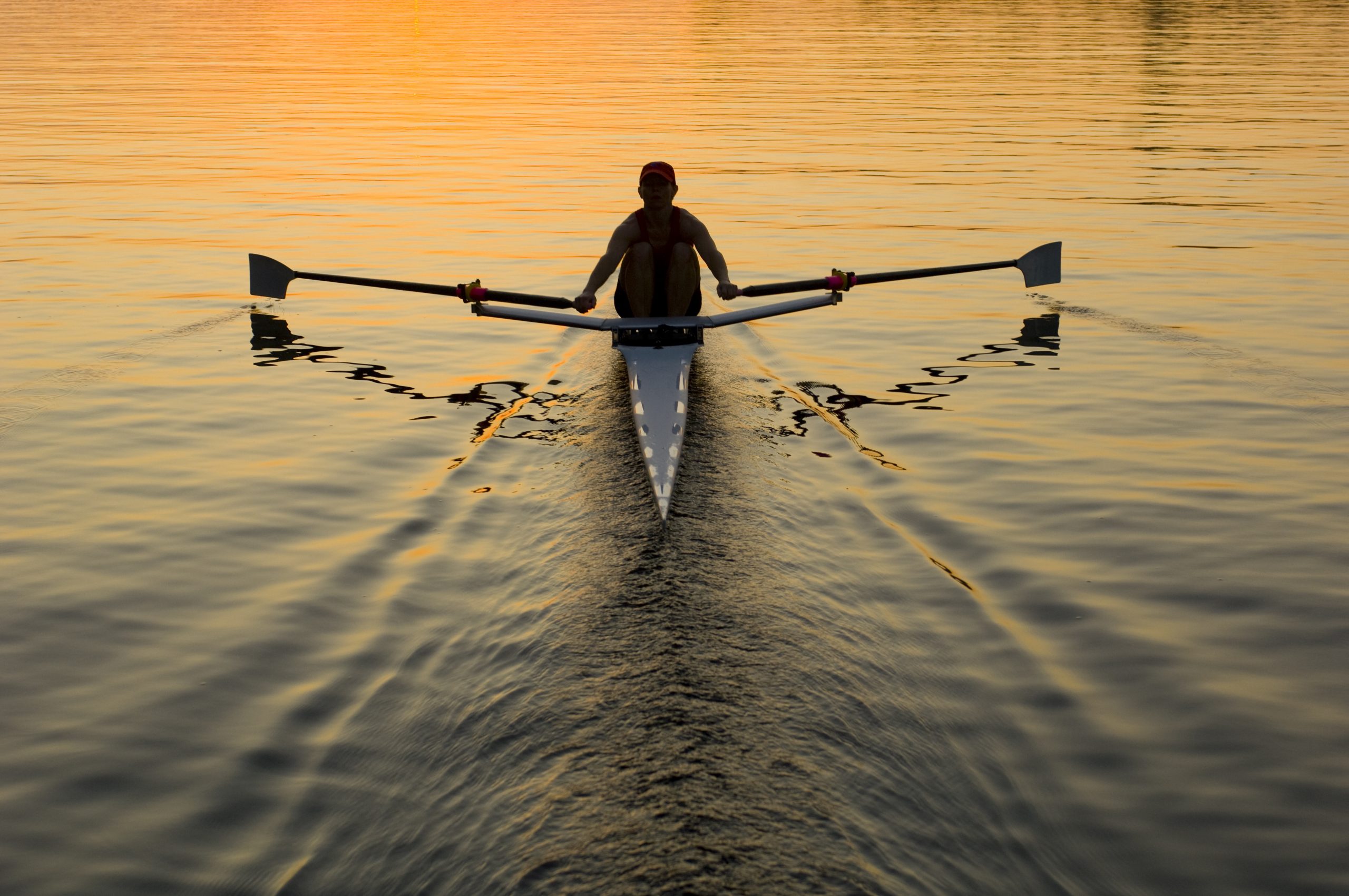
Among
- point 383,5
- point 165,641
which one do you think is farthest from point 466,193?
point 383,5

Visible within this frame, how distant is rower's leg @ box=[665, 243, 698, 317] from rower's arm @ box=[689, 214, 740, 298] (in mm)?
128

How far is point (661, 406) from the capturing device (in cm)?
1024

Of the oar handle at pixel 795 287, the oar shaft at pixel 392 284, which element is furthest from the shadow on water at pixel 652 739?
the oar shaft at pixel 392 284

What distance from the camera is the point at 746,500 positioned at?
8.96 m

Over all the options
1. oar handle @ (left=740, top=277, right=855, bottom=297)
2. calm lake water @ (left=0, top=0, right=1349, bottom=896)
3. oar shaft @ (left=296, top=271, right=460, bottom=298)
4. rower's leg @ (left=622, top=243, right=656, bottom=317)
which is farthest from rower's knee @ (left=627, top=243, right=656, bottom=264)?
oar shaft @ (left=296, top=271, right=460, bottom=298)

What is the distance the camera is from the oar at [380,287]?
13.3 m

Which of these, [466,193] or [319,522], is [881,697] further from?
[466,193]

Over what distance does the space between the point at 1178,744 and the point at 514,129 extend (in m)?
34.7

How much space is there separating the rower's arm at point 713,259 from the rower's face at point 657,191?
0.40 meters

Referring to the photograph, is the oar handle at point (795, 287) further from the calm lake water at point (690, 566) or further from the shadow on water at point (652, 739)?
A: the shadow on water at point (652, 739)

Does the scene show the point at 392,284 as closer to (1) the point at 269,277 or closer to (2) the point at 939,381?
(1) the point at 269,277

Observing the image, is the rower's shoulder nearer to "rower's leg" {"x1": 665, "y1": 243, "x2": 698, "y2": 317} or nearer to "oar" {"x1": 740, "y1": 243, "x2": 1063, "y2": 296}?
"rower's leg" {"x1": 665, "y1": 243, "x2": 698, "y2": 317}

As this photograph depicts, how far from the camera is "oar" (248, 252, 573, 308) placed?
13.3 metres

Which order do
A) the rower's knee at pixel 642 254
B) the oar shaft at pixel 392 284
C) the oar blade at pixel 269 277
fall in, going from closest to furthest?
1. the rower's knee at pixel 642 254
2. the oar shaft at pixel 392 284
3. the oar blade at pixel 269 277
